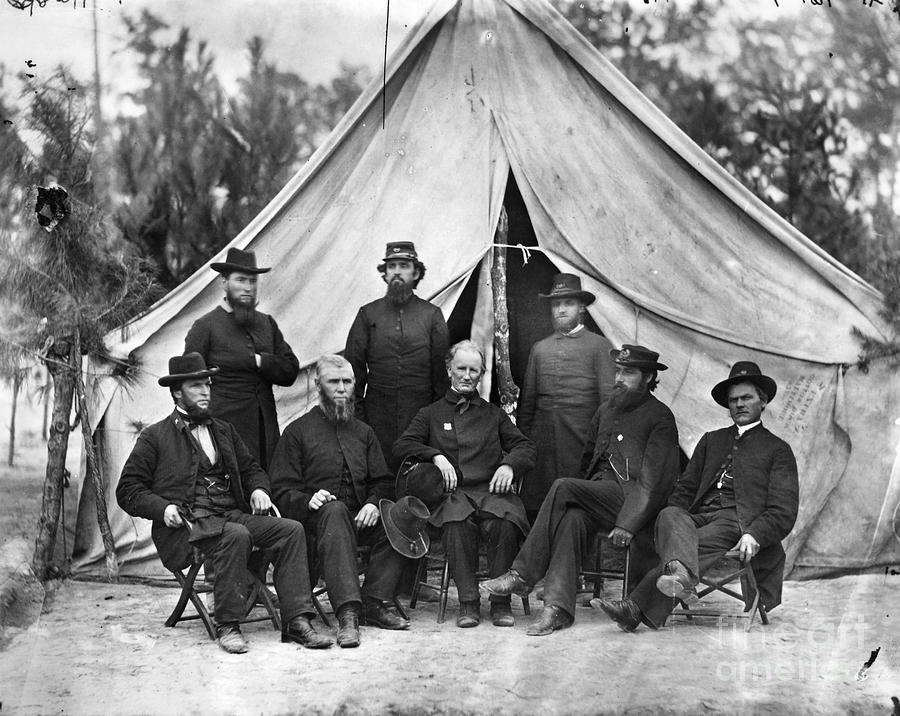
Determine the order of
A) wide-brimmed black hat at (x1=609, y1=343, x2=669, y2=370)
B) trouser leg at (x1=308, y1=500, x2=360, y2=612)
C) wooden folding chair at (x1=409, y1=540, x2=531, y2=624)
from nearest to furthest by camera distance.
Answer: trouser leg at (x1=308, y1=500, x2=360, y2=612)
wooden folding chair at (x1=409, y1=540, x2=531, y2=624)
wide-brimmed black hat at (x1=609, y1=343, x2=669, y2=370)

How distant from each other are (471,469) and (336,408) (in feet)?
2.32

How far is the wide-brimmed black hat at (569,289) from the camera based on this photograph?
18.5 ft

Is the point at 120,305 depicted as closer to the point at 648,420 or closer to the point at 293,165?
the point at 293,165

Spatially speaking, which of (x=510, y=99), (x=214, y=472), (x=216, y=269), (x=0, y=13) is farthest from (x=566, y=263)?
(x=0, y=13)

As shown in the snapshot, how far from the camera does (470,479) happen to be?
5055 mm

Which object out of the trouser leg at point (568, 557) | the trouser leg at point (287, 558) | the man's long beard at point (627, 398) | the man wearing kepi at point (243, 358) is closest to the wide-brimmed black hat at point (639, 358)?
the man's long beard at point (627, 398)

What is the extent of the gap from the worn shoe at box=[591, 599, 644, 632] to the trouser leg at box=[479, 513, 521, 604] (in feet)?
1.49

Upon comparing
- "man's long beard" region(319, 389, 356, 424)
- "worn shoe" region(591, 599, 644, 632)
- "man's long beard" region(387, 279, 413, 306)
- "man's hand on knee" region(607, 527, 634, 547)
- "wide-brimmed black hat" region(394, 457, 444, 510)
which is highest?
"man's long beard" region(387, 279, 413, 306)

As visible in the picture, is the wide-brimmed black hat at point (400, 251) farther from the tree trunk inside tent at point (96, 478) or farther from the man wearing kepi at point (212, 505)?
the tree trunk inside tent at point (96, 478)

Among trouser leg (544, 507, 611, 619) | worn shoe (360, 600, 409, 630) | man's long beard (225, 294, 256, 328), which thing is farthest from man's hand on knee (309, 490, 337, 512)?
man's long beard (225, 294, 256, 328)

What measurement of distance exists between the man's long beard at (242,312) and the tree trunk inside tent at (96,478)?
32.3 inches

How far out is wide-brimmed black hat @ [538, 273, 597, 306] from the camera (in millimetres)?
5637

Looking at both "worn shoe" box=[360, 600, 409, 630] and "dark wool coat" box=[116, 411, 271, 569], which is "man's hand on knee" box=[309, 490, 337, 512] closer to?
"dark wool coat" box=[116, 411, 271, 569]

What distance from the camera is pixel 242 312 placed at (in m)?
5.42
